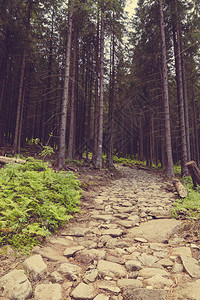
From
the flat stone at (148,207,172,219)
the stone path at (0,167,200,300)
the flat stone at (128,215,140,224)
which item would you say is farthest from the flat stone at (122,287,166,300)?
the flat stone at (148,207,172,219)

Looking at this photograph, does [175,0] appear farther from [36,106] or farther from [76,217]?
[36,106]

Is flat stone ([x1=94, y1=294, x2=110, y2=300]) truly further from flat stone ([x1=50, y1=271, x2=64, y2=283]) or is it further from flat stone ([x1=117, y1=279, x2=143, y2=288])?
flat stone ([x1=50, y1=271, x2=64, y2=283])

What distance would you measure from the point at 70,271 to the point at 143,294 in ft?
3.08

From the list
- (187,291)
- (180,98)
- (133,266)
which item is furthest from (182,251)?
(180,98)

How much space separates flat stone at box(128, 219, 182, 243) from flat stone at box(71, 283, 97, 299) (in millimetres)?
1861

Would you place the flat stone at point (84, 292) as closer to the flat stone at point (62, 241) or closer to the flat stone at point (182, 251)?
the flat stone at point (62, 241)

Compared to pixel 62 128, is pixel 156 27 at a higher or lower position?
higher

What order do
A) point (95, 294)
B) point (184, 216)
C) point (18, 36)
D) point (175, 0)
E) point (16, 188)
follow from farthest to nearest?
point (18, 36) → point (175, 0) → point (184, 216) → point (16, 188) → point (95, 294)

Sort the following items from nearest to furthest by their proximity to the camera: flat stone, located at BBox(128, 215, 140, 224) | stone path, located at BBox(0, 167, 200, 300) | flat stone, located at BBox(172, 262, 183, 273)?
stone path, located at BBox(0, 167, 200, 300) < flat stone, located at BBox(172, 262, 183, 273) < flat stone, located at BBox(128, 215, 140, 224)

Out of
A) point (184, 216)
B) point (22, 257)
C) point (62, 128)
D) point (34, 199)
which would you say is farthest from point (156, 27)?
point (22, 257)

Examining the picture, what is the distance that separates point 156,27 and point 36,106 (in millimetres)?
17123

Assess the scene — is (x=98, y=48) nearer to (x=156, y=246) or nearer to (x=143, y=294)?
(x=156, y=246)

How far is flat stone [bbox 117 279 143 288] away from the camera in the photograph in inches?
85.0

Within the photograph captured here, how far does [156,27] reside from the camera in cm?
1464
